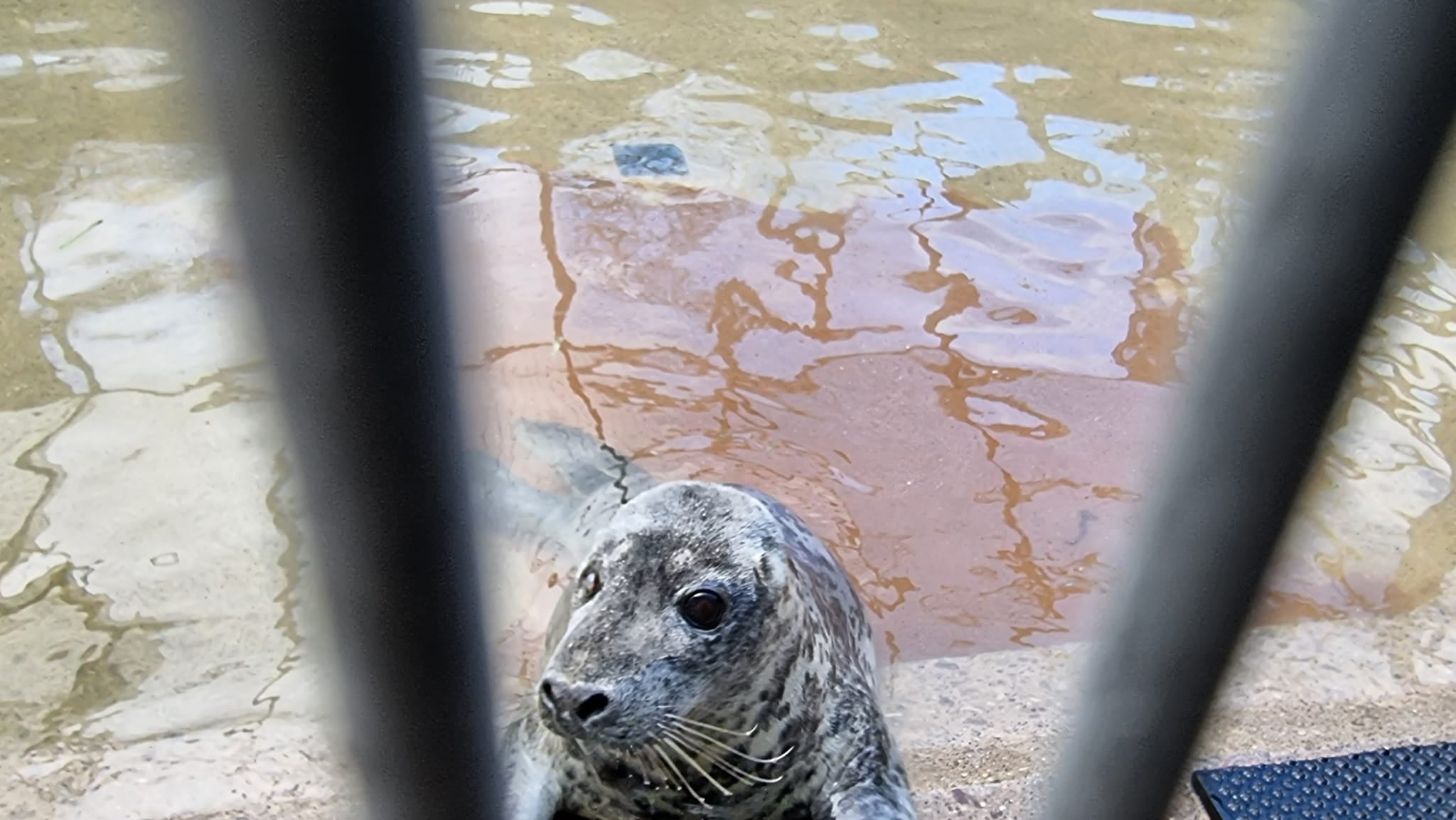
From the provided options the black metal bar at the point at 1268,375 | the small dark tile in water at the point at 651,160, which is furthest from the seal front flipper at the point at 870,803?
the small dark tile in water at the point at 651,160

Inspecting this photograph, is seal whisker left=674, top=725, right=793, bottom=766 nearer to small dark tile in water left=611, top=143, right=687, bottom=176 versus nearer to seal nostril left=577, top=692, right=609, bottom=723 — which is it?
seal nostril left=577, top=692, right=609, bottom=723

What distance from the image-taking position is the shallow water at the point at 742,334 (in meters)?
2.96

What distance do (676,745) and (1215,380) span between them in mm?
1484

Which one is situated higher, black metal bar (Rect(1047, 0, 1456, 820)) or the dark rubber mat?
black metal bar (Rect(1047, 0, 1456, 820))

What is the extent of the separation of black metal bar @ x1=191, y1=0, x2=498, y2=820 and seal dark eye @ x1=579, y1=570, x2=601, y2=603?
123 centimetres

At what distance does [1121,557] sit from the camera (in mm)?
836

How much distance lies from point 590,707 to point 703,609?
288mm

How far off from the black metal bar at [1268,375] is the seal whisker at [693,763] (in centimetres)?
109

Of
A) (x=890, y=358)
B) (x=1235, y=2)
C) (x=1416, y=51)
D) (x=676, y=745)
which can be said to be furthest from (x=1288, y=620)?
(x=1235, y=2)

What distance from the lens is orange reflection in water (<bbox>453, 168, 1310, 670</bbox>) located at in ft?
10.6

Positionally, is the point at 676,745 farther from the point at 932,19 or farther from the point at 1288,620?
the point at 932,19

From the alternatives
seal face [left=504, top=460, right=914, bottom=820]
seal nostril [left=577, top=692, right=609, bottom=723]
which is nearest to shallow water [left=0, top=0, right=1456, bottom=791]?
seal face [left=504, top=460, right=914, bottom=820]

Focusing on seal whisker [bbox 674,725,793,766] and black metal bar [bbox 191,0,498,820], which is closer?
black metal bar [bbox 191,0,498,820]

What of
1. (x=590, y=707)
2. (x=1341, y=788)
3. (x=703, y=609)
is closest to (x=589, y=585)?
(x=703, y=609)
